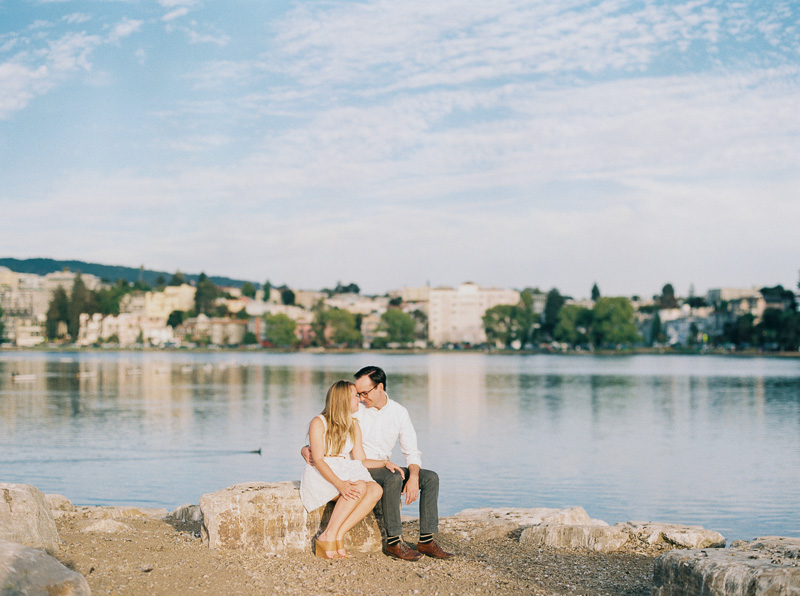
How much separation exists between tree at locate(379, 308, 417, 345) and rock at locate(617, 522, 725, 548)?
15734 cm

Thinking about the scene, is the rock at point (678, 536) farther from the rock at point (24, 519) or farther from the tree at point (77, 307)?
the tree at point (77, 307)

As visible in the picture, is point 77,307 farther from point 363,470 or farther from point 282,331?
point 363,470

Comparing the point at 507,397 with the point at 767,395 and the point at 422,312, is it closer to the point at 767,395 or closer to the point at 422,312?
the point at 767,395

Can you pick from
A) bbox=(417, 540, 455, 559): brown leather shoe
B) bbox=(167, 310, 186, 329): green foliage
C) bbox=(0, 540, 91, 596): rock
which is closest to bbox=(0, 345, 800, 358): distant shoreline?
bbox=(167, 310, 186, 329): green foliage

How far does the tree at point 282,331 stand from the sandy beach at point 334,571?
15593cm

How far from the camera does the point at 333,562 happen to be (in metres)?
6.52

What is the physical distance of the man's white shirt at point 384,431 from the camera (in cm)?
698

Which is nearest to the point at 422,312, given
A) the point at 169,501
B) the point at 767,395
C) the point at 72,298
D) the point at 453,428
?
the point at 72,298

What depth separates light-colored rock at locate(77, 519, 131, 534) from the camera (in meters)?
7.88

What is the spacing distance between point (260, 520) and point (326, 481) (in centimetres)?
60

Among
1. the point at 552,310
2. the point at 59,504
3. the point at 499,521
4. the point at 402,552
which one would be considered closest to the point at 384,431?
the point at 402,552

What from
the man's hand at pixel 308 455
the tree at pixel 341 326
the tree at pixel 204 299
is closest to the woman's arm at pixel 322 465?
the man's hand at pixel 308 455

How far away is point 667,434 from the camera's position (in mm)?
26172

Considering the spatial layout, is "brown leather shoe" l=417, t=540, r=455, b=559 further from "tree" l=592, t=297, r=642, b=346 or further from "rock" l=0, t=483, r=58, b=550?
"tree" l=592, t=297, r=642, b=346
